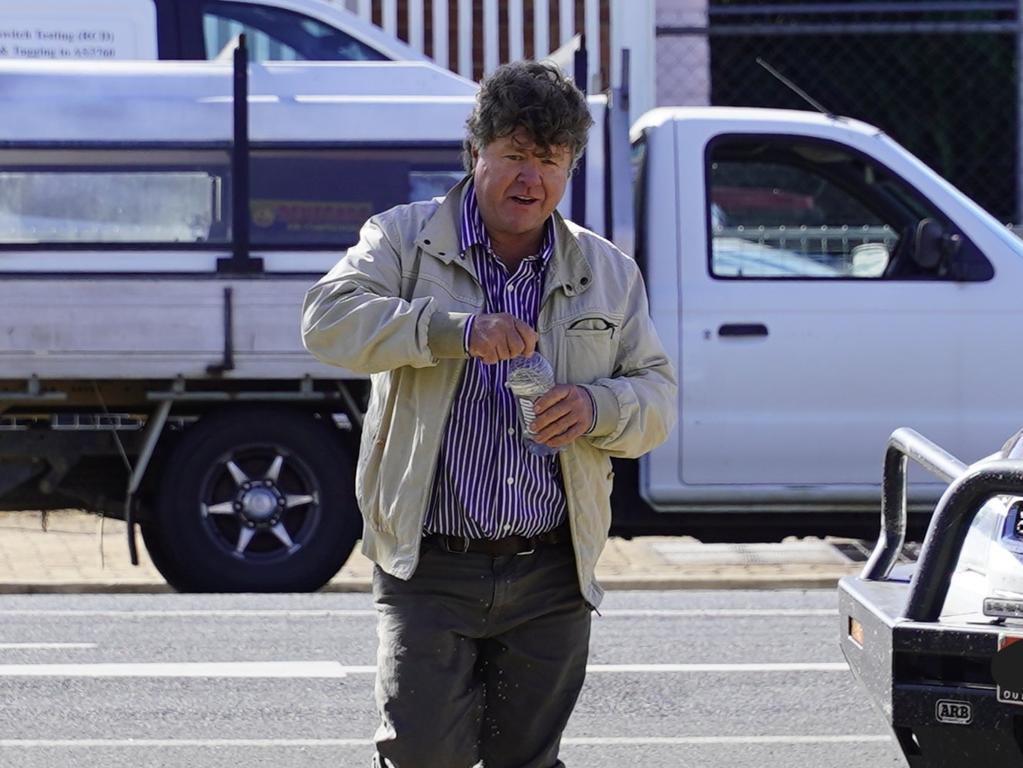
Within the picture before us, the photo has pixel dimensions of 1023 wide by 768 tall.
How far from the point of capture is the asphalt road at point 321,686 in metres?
5.72

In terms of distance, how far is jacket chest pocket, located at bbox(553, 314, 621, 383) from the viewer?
3.86 meters

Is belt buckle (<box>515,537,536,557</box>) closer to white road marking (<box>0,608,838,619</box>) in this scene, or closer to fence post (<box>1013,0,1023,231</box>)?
white road marking (<box>0,608,838,619</box>)

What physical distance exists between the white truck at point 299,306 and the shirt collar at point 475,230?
4188 millimetres

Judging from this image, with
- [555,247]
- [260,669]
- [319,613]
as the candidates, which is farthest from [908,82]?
[555,247]

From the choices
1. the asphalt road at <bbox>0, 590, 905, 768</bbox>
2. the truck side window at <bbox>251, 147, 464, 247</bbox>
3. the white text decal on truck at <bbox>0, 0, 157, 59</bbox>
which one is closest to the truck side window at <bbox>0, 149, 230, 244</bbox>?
the truck side window at <bbox>251, 147, 464, 247</bbox>

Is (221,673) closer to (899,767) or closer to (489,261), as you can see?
(899,767)

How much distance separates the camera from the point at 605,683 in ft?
21.9

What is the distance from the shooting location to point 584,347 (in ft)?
12.7

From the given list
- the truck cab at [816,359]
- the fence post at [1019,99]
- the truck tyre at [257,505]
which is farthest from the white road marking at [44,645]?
the fence post at [1019,99]

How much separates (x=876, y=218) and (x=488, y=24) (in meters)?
5.01

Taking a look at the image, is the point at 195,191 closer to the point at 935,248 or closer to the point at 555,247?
the point at 935,248

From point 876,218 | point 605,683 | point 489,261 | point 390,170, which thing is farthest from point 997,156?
point 489,261

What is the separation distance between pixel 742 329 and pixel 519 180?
14.9 ft

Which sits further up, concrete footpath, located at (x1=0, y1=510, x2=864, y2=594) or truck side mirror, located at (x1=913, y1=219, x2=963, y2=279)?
truck side mirror, located at (x1=913, y1=219, x2=963, y2=279)
